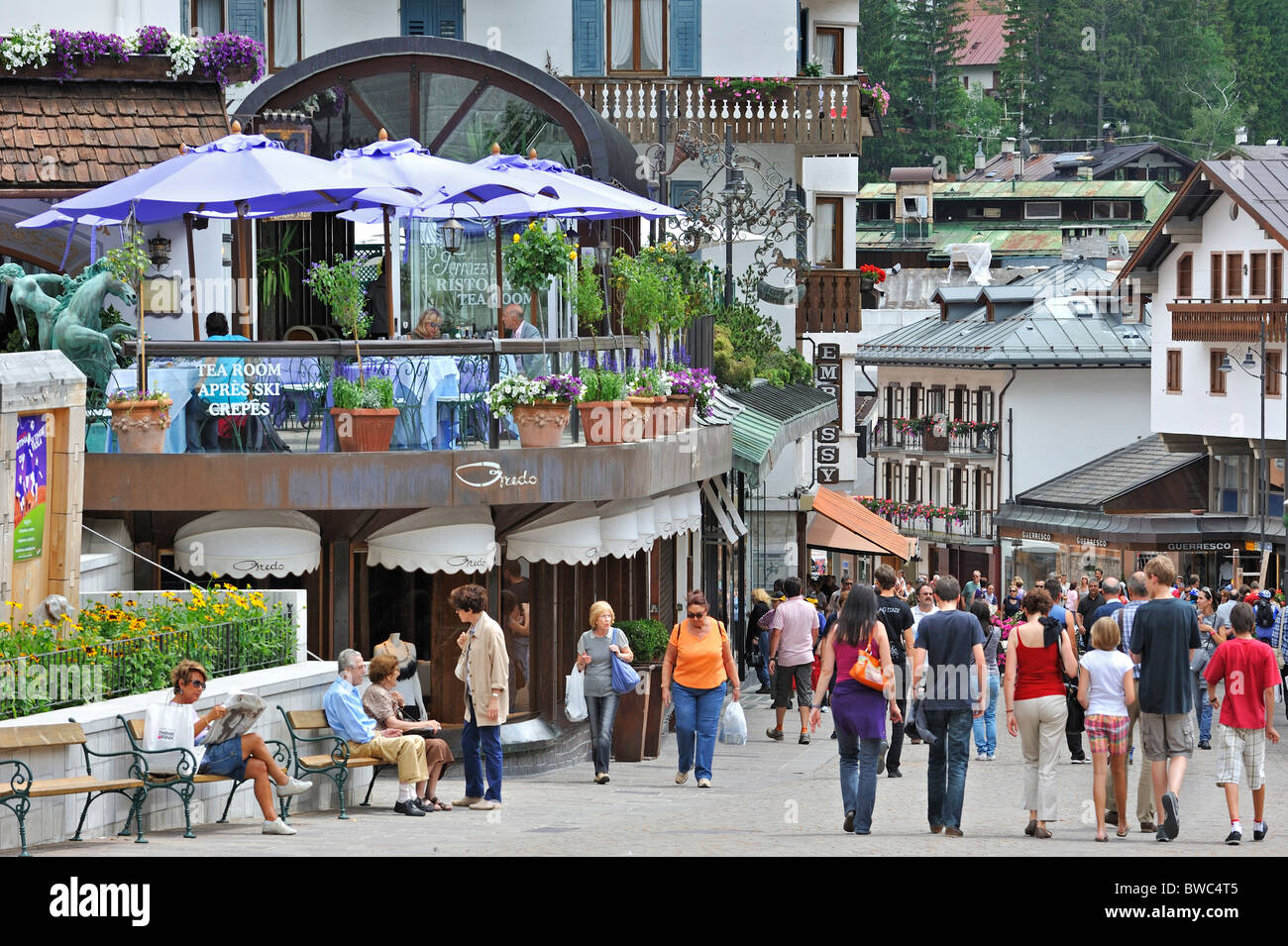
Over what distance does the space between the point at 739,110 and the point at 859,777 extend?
27641 mm

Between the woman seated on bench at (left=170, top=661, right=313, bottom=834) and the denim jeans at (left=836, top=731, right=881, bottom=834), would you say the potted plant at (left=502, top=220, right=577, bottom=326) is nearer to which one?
the woman seated on bench at (left=170, top=661, right=313, bottom=834)

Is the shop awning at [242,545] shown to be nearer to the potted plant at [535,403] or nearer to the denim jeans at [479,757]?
the potted plant at [535,403]

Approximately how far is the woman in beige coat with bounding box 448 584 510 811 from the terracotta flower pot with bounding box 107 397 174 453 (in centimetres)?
443

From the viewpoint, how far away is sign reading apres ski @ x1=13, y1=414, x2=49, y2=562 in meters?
17.3

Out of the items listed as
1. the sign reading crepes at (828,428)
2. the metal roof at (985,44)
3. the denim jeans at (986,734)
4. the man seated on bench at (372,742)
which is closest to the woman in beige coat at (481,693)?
the man seated on bench at (372,742)

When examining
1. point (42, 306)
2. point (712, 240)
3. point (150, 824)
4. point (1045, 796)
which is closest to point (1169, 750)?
point (1045, 796)

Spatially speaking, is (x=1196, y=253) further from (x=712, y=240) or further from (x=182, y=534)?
(x=182, y=534)

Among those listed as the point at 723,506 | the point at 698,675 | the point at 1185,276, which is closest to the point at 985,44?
the point at 1185,276

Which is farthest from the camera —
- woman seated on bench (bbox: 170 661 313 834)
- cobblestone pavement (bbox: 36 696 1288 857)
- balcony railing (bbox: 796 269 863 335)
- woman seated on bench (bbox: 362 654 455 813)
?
balcony railing (bbox: 796 269 863 335)

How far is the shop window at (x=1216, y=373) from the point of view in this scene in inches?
2370

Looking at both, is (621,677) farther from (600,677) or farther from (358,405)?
(358,405)

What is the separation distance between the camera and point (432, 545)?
2114 centimetres

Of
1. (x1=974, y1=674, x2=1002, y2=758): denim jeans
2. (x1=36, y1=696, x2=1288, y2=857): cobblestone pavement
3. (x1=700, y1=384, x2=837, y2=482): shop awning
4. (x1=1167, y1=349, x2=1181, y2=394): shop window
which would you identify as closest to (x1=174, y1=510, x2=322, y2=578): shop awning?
(x1=36, y1=696, x2=1288, y2=857): cobblestone pavement

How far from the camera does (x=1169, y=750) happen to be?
50.2ft
